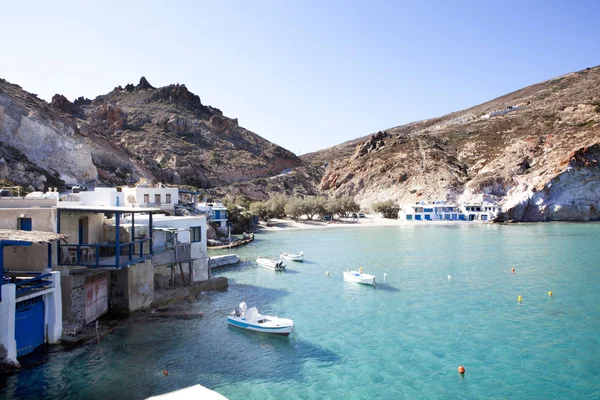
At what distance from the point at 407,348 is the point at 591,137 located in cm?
10206

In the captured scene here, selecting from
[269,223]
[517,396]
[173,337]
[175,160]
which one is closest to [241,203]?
[269,223]

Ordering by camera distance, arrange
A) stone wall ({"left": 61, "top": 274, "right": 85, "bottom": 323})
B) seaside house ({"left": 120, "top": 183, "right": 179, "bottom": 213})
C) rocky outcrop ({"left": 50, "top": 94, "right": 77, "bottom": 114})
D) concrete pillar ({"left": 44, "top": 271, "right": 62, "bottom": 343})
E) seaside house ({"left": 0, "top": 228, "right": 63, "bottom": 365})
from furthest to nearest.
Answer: rocky outcrop ({"left": 50, "top": 94, "right": 77, "bottom": 114}) → seaside house ({"left": 120, "top": 183, "right": 179, "bottom": 213}) → stone wall ({"left": 61, "top": 274, "right": 85, "bottom": 323}) → concrete pillar ({"left": 44, "top": 271, "right": 62, "bottom": 343}) → seaside house ({"left": 0, "top": 228, "right": 63, "bottom": 365})

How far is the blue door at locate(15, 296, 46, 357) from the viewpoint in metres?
15.6

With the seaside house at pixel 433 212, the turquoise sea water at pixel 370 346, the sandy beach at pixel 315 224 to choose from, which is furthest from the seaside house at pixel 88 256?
the seaside house at pixel 433 212

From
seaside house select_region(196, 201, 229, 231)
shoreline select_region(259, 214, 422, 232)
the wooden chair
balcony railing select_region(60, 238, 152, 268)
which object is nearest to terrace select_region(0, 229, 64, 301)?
the wooden chair

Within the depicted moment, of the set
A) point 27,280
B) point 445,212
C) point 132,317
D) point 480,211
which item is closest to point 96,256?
point 27,280

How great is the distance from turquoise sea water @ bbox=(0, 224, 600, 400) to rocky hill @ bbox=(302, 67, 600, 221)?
209ft

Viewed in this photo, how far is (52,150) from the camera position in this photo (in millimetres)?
68125

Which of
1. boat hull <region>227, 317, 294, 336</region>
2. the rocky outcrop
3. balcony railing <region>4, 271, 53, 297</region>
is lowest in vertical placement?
boat hull <region>227, 317, 294, 336</region>

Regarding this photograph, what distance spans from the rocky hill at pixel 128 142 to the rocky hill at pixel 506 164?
108 feet

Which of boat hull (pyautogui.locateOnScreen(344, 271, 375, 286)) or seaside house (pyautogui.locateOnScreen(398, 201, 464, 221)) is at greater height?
seaside house (pyautogui.locateOnScreen(398, 201, 464, 221))

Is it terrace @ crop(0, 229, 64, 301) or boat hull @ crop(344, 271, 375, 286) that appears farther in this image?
boat hull @ crop(344, 271, 375, 286)

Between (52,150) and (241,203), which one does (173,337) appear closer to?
(52,150)

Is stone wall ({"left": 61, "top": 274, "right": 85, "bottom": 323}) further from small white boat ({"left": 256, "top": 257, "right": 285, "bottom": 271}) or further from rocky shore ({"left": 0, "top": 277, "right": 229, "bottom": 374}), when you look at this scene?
small white boat ({"left": 256, "top": 257, "right": 285, "bottom": 271})
